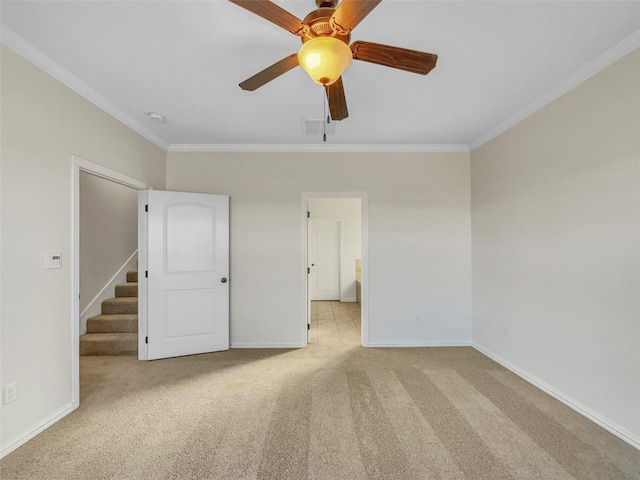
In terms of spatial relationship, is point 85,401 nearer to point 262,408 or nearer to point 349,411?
point 262,408

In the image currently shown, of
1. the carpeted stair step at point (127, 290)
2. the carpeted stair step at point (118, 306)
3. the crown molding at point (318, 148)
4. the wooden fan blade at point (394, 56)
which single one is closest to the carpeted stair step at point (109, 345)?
the carpeted stair step at point (118, 306)

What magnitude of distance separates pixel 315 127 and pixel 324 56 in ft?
6.34

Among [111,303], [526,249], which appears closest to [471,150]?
[526,249]

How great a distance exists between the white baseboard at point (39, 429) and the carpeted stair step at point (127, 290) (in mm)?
2017

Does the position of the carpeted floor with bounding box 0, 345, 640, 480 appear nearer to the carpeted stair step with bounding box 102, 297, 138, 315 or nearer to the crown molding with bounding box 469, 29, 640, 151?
the carpeted stair step with bounding box 102, 297, 138, 315

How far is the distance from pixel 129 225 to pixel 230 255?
2115 mm

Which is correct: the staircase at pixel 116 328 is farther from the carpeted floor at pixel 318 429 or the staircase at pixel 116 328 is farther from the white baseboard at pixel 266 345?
the white baseboard at pixel 266 345

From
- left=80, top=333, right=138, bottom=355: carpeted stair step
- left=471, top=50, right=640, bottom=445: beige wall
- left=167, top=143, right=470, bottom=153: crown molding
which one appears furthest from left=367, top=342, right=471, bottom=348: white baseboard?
left=80, top=333, right=138, bottom=355: carpeted stair step

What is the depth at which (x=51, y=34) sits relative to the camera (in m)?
1.77

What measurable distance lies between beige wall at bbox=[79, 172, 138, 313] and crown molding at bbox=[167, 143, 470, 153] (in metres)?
1.24

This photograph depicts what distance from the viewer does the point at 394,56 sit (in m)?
1.41

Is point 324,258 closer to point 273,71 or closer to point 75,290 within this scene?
point 75,290

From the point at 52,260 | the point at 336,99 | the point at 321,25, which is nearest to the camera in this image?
the point at 321,25

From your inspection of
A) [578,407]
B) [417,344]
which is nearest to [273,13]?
[578,407]
